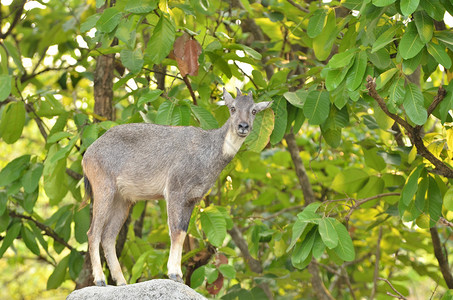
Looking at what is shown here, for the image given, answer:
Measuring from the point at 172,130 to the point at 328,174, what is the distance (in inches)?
179

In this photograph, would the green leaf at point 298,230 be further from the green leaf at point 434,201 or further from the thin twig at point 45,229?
the thin twig at point 45,229

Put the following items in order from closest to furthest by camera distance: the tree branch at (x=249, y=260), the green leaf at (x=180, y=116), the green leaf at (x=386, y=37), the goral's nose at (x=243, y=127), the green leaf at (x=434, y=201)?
the goral's nose at (x=243, y=127) < the green leaf at (x=386, y=37) < the green leaf at (x=180, y=116) < the green leaf at (x=434, y=201) < the tree branch at (x=249, y=260)

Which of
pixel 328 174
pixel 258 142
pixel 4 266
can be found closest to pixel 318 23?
pixel 258 142

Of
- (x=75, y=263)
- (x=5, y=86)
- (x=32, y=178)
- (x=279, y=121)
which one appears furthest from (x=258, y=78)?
(x=75, y=263)

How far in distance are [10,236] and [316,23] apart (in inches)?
168

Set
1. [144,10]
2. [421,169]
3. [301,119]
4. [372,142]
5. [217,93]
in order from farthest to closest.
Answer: [217,93] → [372,142] → [301,119] → [421,169] → [144,10]

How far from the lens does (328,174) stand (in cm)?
888

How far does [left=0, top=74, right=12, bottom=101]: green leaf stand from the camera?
592 centimetres

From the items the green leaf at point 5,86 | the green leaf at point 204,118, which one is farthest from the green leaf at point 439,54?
the green leaf at point 5,86

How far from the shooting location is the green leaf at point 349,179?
664cm

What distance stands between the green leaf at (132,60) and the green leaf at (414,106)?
2.50 m

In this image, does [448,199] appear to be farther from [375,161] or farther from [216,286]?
[216,286]

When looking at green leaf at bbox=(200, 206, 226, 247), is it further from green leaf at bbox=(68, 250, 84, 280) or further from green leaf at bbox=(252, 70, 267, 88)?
green leaf at bbox=(68, 250, 84, 280)

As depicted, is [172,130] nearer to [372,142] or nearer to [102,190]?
[102,190]
